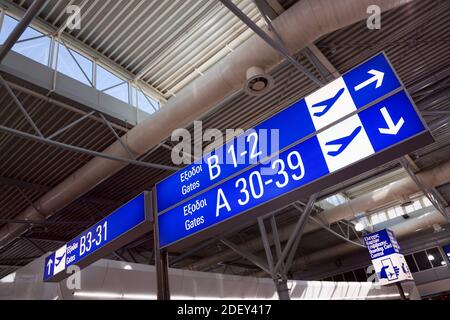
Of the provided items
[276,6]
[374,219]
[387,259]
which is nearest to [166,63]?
[276,6]

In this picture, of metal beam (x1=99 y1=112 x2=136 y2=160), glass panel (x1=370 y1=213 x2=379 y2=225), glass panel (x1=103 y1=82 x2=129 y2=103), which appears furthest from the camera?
glass panel (x1=370 y1=213 x2=379 y2=225)

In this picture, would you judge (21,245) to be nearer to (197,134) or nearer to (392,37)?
(197,134)

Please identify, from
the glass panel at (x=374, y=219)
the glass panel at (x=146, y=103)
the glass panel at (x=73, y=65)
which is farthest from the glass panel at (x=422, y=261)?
the glass panel at (x=73, y=65)

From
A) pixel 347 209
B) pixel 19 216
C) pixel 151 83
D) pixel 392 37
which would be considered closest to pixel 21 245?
pixel 19 216

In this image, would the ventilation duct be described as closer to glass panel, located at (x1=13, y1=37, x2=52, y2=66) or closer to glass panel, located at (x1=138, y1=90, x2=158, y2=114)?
glass panel, located at (x1=138, y1=90, x2=158, y2=114)

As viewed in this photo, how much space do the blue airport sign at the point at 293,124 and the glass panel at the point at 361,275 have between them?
25.6 metres

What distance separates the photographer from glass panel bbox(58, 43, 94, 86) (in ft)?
31.7

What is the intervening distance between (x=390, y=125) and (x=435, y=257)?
85.1 ft

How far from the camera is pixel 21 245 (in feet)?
57.4

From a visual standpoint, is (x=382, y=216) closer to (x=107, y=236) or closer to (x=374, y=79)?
(x=107, y=236)

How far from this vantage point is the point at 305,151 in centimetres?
356

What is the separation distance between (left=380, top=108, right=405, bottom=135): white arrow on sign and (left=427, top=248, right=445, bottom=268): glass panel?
25.7 meters

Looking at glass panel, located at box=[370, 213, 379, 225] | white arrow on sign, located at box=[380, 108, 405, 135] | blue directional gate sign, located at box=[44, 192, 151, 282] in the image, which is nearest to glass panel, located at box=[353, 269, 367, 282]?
glass panel, located at box=[370, 213, 379, 225]
